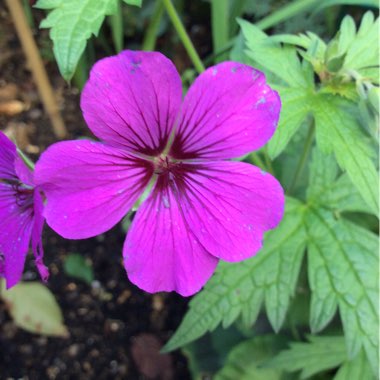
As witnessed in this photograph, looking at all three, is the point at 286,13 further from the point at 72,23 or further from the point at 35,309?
the point at 35,309

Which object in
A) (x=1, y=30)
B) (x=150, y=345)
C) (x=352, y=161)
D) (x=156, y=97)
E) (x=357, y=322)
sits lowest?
(x=150, y=345)

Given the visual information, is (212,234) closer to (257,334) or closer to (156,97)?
(156,97)

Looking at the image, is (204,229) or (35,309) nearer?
(204,229)

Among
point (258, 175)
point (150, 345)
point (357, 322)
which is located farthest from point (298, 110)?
point (150, 345)

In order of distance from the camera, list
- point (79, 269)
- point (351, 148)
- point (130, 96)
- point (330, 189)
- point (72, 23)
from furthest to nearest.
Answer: point (79, 269) < point (330, 189) < point (351, 148) < point (72, 23) < point (130, 96)

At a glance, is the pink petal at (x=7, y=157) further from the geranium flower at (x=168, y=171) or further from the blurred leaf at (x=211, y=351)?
the blurred leaf at (x=211, y=351)

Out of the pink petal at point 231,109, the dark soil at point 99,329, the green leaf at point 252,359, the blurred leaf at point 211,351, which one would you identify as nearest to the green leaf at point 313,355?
the green leaf at point 252,359

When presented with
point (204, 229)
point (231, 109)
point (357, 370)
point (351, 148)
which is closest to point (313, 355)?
point (357, 370)

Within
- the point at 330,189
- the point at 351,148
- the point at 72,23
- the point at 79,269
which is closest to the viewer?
the point at 72,23
